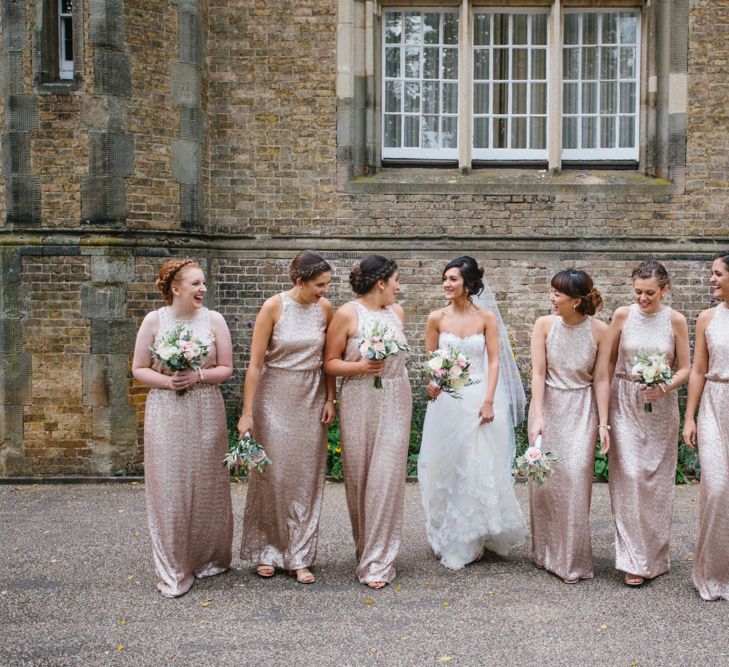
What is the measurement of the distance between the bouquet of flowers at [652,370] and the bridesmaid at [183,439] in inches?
99.6

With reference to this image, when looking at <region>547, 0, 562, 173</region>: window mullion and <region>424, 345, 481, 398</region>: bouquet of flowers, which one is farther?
<region>547, 0, 562, 173</region>: window mullion

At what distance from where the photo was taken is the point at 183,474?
5504 mm

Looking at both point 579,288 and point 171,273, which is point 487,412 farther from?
point 171,273

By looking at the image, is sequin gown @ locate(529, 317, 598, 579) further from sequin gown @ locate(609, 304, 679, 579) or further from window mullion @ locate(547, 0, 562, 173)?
window mullion @ locate(547, 0, 562, 173)

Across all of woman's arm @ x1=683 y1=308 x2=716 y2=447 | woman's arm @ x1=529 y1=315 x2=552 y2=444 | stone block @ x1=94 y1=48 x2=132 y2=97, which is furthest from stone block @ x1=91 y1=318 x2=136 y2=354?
woman's arm @ x1=683 y1=308 x2=716 y2=447

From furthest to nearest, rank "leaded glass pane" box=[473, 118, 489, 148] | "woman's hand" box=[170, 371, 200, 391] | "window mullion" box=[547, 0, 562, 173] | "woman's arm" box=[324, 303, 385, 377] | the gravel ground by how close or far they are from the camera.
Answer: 1. "leaded glass pane" box=[473, 118, 489, 148]
2. "window mullion" box=[547, 0, 562, 173]
3. "woman's arm" box=[324, 303, 385, 377]
4. "woman's hand" box=[170, 371, 200, 391]
5. the gravel ground

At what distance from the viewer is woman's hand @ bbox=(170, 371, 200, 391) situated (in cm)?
540

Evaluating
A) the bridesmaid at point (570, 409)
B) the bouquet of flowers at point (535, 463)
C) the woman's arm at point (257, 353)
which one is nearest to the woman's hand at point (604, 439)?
the bridesmaid at point (570, 409)

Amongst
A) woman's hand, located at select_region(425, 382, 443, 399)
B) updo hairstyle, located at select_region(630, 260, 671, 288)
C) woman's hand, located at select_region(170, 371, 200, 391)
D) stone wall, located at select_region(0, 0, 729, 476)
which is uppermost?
stone wall, located at select_region(0, 0, 729, 476)

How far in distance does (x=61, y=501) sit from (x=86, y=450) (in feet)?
3.14

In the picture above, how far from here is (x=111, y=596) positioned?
5.36 meters

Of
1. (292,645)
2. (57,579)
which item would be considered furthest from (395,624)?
(57,579)

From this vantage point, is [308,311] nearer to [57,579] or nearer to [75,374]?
[57,579]

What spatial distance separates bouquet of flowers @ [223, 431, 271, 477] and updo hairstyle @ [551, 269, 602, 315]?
2.12 m
